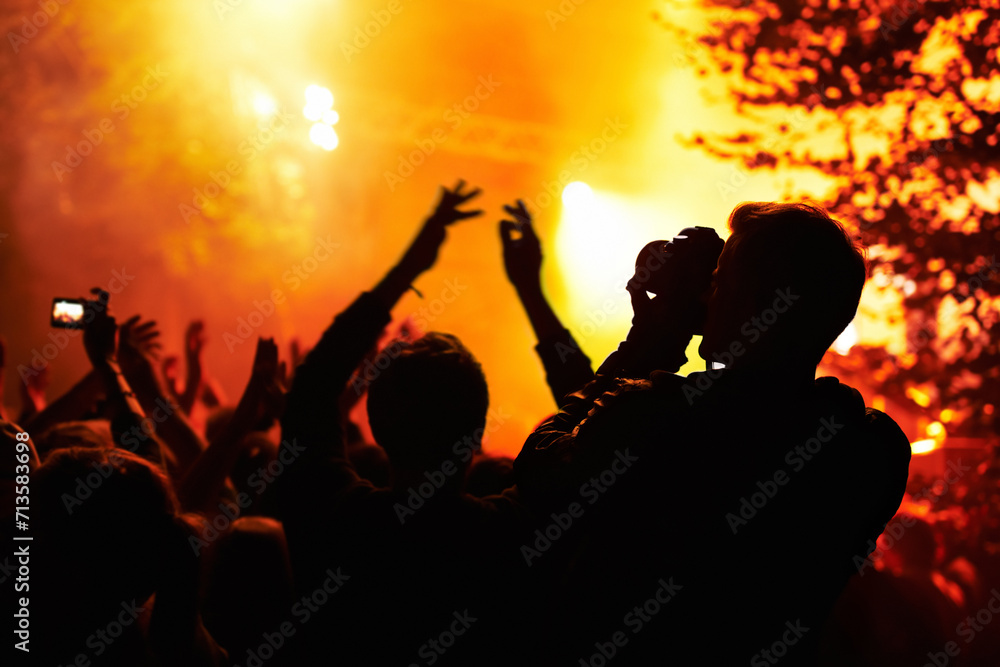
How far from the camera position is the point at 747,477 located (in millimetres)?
1268

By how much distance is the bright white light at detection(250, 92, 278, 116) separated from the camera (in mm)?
14750

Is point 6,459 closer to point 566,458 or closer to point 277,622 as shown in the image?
point 277,622

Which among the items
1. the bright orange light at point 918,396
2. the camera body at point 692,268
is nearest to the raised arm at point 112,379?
the camera body at point 692,268

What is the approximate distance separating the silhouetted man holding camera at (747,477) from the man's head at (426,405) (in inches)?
13.3

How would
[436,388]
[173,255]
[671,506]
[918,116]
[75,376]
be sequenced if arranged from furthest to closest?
[173,255] → [75,376] → [918,116] → [436,388] → [671,506]

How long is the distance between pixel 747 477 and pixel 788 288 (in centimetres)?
35

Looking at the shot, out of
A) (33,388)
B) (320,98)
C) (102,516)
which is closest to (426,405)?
(102,516)

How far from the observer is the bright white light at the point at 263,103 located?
48.4ft

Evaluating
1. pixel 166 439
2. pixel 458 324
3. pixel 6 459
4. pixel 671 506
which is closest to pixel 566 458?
pixel 671 506

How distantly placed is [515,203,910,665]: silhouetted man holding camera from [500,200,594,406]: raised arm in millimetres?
627

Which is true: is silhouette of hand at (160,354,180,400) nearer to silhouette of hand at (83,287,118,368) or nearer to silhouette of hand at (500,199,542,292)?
silhouette of hand at (83,287,118,368)

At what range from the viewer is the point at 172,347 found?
14664mm

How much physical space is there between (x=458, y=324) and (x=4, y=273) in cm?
1033

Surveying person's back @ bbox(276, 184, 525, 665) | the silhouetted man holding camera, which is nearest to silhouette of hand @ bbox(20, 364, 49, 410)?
person's back @ bbox(276, 184, 525, 665)
